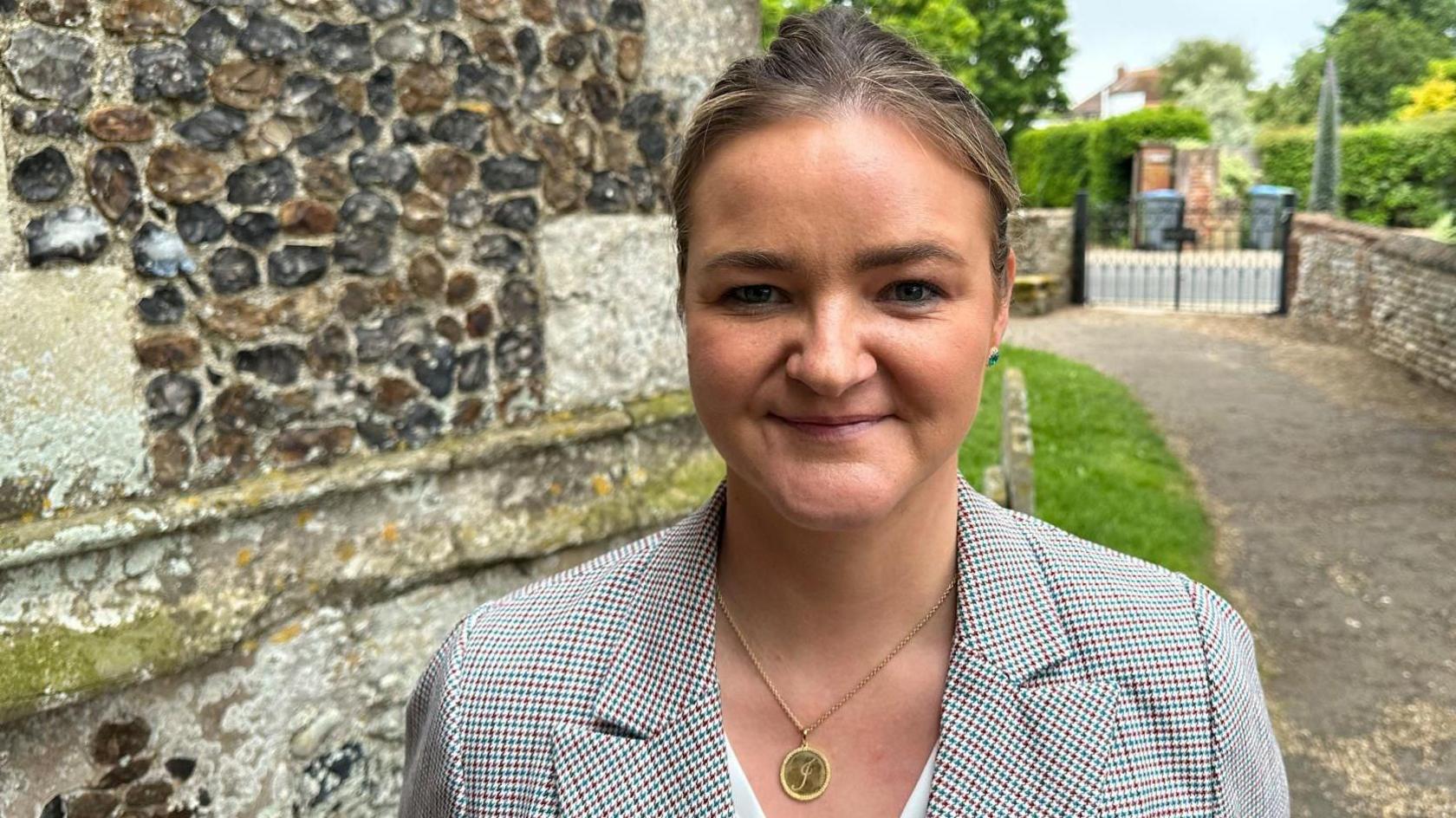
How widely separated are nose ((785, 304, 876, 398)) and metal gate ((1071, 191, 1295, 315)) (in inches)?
631

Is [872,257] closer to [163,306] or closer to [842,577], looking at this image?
[842,577]

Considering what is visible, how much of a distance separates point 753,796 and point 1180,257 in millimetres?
18687

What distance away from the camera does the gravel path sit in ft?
15.4

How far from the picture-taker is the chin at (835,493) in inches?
53.7

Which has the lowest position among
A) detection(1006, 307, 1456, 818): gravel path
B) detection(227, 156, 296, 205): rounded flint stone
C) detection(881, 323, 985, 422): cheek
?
detection(1006, 307, 1456, 818): gravel path

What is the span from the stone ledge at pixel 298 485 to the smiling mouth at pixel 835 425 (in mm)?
1889

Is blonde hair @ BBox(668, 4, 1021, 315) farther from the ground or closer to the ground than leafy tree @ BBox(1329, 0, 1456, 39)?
closer to the ground

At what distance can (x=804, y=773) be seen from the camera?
148 centimetres

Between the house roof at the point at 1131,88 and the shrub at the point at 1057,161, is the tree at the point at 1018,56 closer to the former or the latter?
the shrub at the point at 1057,161

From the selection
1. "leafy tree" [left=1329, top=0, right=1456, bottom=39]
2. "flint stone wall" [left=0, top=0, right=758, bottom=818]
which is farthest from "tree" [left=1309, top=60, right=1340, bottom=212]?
"leafy tree" [left=1329, top=0, right=1456, bottom=39]

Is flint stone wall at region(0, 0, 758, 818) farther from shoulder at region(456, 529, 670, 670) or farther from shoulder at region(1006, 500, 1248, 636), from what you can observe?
shoulder at region(1006, 500, 1248, 636)

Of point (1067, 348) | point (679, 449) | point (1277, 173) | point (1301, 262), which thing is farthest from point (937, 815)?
point (1277, 173)

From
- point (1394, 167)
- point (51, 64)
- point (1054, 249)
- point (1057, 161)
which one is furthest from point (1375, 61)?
point (51, 64)

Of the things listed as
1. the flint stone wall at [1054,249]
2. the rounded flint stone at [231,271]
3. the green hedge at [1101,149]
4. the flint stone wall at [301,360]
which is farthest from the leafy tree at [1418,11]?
the rounded flint stone at [231,271]
